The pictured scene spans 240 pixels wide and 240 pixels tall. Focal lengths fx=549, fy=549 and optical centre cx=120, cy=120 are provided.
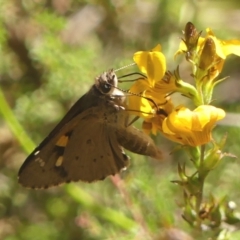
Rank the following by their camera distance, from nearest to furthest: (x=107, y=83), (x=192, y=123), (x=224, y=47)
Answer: (x=192, y=123), (x=224, y=47), (x=107, y=83)

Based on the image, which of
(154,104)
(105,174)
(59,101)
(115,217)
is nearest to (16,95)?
(59,101)

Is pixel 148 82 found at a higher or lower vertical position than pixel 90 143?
higher

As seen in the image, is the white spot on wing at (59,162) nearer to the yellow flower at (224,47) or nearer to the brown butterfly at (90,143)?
the brown butterfly at (90,143)

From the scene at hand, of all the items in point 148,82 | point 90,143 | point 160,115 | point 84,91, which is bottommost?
point 84,91

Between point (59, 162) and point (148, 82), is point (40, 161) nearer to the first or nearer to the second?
point (59, 162)

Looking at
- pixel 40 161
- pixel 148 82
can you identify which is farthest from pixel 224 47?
pixel 40 161

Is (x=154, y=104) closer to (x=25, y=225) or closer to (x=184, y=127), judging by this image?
(x=184, y=127)

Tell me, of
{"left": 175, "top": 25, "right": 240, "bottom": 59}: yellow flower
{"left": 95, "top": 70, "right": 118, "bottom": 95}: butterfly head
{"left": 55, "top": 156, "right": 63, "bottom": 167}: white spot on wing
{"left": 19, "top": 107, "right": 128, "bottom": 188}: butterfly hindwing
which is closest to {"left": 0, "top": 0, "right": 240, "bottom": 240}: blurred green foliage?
{"left": 19, "top": 107, "right": 128, "bottom": 188}: butterfly hindwing
